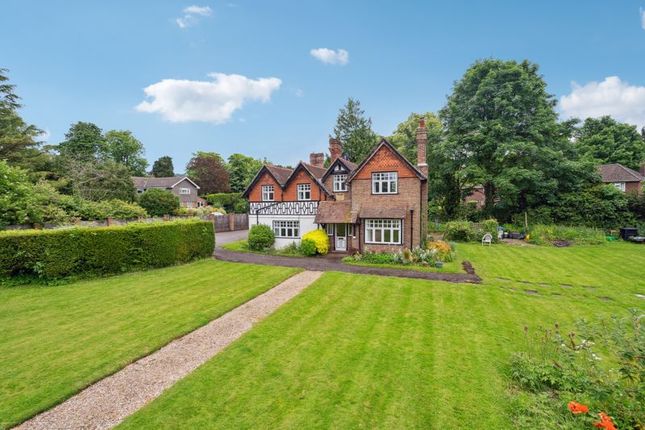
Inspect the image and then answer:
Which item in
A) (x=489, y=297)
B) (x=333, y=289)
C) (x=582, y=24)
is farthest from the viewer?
(x=582, y=24)

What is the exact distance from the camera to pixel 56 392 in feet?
19.3

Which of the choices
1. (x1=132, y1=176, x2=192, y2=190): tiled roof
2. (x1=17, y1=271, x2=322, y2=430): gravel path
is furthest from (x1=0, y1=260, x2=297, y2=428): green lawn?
(x1=132, y1=176, x2=192, y2=190): tiled roof

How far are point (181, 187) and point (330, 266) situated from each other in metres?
47.3

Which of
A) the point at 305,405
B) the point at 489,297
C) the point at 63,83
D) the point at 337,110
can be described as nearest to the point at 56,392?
the point at 305,405

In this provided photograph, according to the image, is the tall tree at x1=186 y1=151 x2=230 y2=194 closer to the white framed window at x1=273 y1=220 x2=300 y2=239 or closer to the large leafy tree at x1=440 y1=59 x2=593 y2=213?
the white framed window at x1=273 y1=220 x2=300 y2=239

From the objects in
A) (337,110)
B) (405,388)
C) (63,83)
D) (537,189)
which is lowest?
(405,388)

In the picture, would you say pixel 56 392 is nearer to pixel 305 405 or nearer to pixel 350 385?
pixel 305 405

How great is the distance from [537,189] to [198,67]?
31963 millimetres

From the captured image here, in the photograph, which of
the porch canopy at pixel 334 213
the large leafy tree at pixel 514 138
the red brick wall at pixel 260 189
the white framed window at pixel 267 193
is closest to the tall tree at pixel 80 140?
the red brick wall at pixel 260 189

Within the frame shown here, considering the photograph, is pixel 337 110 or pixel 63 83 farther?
pixel 337 110

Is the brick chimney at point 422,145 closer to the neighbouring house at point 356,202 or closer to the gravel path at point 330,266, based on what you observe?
the neighbouring house at point 356,202

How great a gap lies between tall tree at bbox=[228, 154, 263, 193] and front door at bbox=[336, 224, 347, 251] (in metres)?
45.5

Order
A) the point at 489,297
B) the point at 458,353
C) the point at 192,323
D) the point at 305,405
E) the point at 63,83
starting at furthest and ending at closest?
the point at 63,83, the point at 489,297, the point at 192,323, the point at 458,353, the point at 305,405

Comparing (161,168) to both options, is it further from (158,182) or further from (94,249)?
(94,249)
